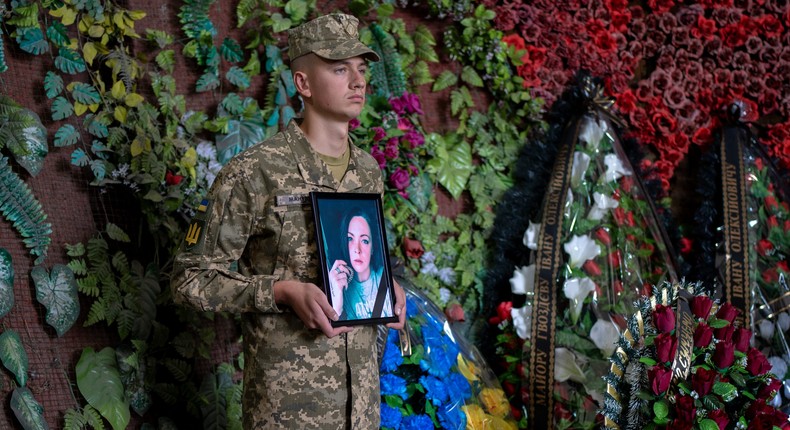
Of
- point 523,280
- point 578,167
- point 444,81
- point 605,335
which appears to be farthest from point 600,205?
point 444,81

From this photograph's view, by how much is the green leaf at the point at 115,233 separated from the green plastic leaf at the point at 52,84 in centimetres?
41

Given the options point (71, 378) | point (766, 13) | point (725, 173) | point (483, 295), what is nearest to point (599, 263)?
point (483, 295)

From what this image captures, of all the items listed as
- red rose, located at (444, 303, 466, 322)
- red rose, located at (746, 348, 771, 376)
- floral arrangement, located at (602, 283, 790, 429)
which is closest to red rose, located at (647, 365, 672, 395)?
floral arrangement, located at (602, 283, 790, 429)

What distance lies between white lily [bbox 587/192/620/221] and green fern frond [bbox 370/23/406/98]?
86 cm

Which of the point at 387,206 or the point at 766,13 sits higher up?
the point at 766,13

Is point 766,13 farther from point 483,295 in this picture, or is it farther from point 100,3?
point 100,3

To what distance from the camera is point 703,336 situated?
2.36 m

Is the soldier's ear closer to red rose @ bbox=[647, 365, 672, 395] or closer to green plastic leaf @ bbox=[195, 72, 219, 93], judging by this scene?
green plastic leaf @ bbox=[195, 72, 219, 93]

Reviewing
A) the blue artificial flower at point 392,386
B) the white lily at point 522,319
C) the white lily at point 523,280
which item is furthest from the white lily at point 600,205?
the blue artificial flower at point 392,386

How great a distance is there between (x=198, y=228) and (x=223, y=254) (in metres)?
0.08

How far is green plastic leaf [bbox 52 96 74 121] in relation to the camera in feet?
8.22

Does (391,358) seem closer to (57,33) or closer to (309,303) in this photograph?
(309,303)

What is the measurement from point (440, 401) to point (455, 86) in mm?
1483

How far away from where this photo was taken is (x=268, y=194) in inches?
75.5
